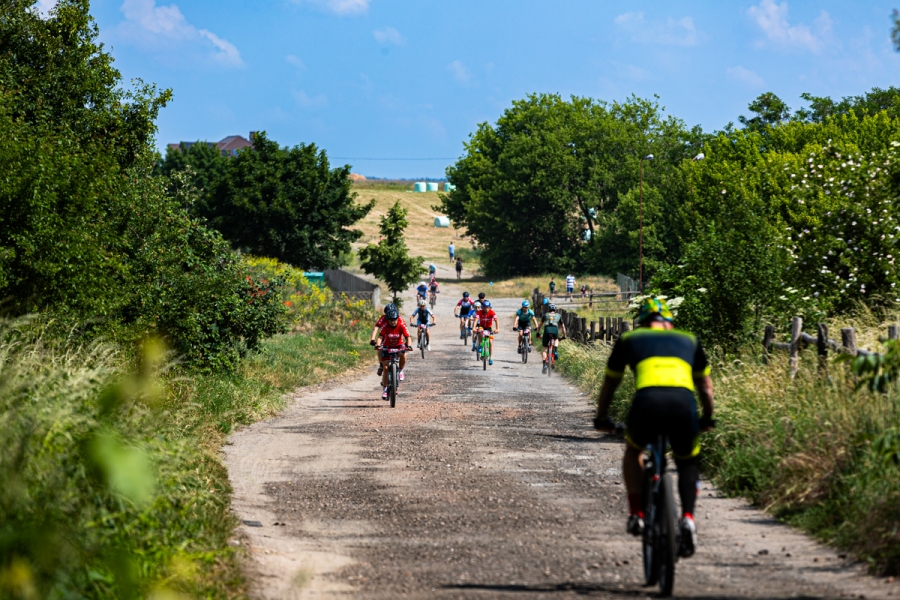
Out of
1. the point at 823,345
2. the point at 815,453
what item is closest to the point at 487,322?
the point at 823,345

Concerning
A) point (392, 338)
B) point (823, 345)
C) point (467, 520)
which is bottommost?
point (467, 520)

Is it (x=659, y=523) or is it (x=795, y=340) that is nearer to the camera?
(x=659, y=523)

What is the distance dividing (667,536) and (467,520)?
3320 mm

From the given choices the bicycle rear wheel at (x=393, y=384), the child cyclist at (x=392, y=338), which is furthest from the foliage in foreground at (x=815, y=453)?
the child cyclist at (x=392, y=338)

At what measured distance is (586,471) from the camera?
40.3 ft

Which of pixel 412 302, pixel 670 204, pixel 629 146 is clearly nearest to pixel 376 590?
pixel 412 302

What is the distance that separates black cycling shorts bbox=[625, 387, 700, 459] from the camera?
6.65 meters

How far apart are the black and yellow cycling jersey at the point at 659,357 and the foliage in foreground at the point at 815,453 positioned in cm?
131

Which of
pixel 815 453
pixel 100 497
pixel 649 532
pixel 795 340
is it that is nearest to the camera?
pixel 100 497

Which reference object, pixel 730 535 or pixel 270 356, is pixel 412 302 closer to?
pixel 270 356

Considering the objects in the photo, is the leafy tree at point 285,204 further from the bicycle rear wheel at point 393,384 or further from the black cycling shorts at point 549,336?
the bicycle rear wheel at point 393,384

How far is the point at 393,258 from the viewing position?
201 feet

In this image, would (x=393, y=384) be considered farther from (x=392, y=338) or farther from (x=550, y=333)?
(x=550, y=333)

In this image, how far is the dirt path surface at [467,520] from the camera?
23.4 feet
